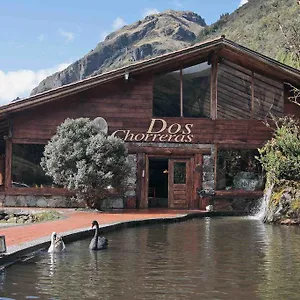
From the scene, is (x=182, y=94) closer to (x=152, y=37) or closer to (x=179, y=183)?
(x=179, y=183)

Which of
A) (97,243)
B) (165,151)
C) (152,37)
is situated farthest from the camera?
(152,37)

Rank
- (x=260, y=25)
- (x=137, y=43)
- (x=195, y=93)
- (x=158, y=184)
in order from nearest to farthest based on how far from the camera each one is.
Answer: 1. (x=195, y=93)
2. (x=158, y=184)
3. (x=260, y=25)
4. (x=137, y=43)

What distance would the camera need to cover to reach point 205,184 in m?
21.7

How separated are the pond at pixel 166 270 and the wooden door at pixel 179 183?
354 inches

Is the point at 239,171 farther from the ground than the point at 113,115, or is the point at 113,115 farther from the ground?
the point at 113,115

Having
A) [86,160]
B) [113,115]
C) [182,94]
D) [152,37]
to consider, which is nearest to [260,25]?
[182,94]

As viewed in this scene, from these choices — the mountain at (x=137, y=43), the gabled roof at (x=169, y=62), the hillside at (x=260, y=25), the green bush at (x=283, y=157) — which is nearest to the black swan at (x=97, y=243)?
the green bush at (x=283, y=157)

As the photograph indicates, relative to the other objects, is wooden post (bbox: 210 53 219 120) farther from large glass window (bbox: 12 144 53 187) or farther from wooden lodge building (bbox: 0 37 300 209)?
large glass window (bbox: 12 144 53 187)

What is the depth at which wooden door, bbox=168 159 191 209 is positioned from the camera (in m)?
21.7

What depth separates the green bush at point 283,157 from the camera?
58.1 feet

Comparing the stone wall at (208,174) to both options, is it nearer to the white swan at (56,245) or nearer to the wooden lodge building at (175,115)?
the wooden lodge building at (175,115)

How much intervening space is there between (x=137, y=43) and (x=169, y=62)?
106301 millimetres

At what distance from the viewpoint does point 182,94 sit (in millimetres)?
21859

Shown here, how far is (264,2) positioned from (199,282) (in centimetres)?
6494
